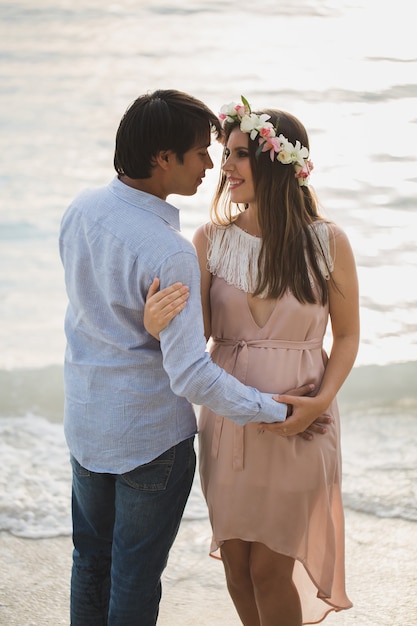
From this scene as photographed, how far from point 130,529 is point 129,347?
0.48 metres

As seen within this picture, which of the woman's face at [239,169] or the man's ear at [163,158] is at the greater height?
the man's ear at [163,158]

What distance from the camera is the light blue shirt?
204 centimetres

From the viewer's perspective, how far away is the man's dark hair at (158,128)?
6.73ft

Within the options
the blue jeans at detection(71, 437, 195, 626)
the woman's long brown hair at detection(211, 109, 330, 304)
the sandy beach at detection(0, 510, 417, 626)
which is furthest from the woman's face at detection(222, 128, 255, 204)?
the sandy beach at detection(0, 510, 417, 626)

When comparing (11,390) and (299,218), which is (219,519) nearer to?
(299,218)

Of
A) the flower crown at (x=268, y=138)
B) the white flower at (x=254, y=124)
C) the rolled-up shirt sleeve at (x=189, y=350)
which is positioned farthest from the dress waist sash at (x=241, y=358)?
the white flower at (x=254, y=124)

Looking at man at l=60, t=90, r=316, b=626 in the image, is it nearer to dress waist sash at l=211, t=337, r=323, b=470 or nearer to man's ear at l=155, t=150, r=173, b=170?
man's ear at l=155, t=150, r=173, b=170

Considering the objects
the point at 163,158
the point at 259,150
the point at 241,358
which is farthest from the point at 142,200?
the point at 241,358

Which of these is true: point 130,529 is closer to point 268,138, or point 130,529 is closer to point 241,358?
point 241,358

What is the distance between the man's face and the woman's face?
296 millimetres

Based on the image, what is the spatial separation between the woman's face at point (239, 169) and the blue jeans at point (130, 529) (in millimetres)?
714

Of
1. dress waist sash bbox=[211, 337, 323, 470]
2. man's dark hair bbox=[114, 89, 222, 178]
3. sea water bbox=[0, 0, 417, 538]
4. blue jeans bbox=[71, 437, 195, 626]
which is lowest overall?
sea water bbox=[0, 0, 417, 538]

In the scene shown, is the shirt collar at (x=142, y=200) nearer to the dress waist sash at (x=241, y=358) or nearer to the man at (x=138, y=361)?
the man at (x=138, y=361)

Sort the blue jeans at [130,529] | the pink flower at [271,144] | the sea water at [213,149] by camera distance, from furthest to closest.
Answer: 1. the sea water at [213,149]
2. the pink flower at [271,144]
3. the blue jeans at [130,529]
